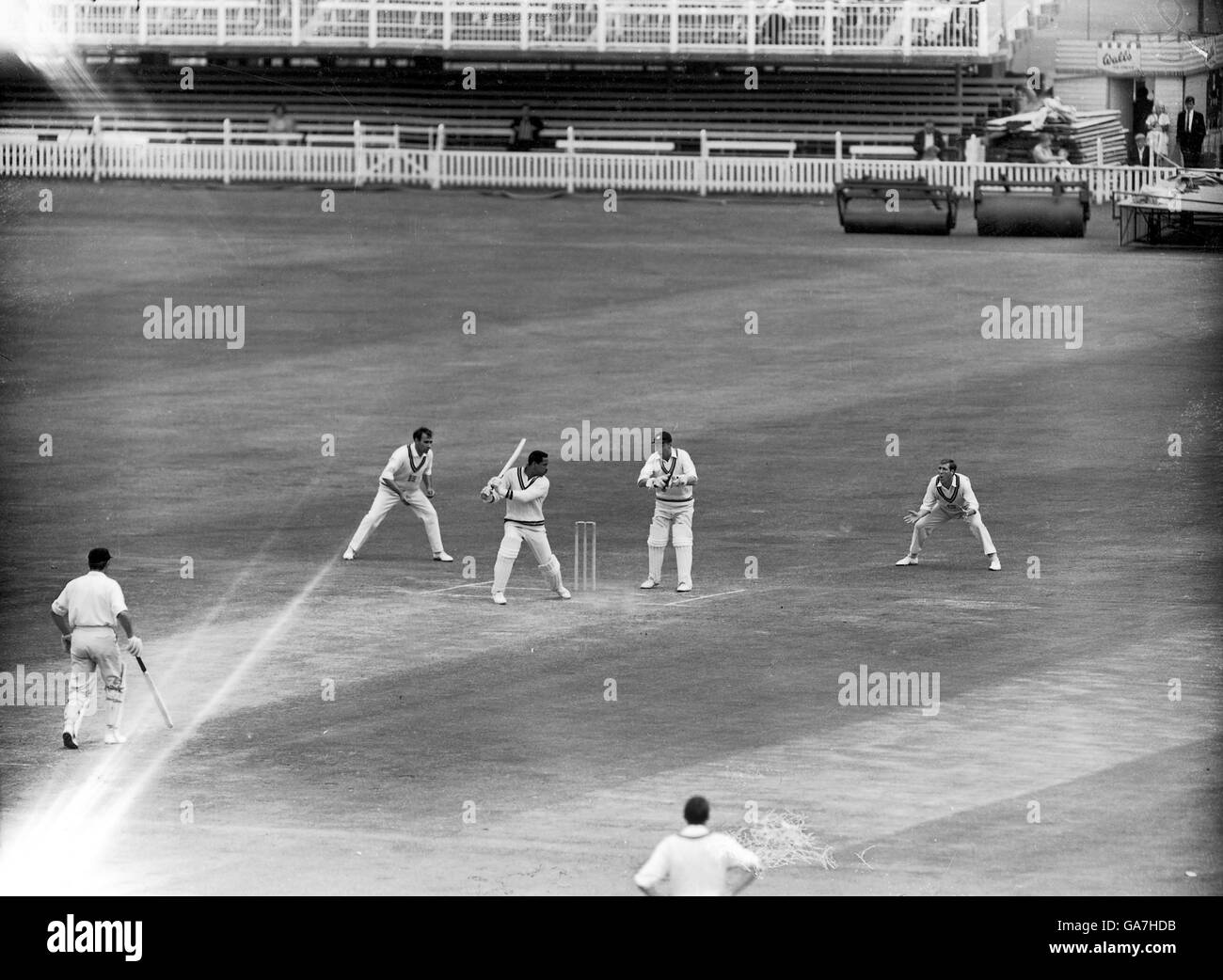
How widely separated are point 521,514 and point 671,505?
5.87 feet

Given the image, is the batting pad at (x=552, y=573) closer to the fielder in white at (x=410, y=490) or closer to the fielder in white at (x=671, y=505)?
the fielder in white at (x=671, y=505)

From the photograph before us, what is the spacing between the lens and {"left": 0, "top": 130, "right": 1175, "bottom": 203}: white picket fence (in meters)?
49.2

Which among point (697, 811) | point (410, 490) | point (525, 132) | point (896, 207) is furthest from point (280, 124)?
point (697, 811)

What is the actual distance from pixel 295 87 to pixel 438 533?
32386 mm

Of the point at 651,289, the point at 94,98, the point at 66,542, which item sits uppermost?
the point at 94,98

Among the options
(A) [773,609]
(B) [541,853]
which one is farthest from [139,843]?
(A) [773,609]

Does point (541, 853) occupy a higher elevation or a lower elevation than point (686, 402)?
lower

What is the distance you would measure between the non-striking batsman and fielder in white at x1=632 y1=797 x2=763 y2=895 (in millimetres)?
11554

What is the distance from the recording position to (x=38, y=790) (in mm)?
17453

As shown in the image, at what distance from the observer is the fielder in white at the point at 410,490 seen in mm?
24750

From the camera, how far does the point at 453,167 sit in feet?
162

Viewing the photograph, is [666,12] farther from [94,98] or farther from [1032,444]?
[1032,444]

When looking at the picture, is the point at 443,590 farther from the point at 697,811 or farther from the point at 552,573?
the point at 697,811

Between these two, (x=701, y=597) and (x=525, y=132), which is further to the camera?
(x=525, y=132)
